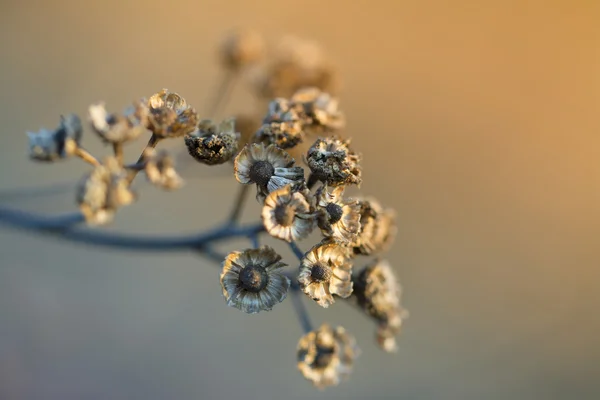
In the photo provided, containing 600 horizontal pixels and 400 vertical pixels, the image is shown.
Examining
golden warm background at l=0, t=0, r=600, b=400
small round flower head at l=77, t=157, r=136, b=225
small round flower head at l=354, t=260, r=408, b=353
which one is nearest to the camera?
small round flower head at l=77, t=157, r=136, b=225

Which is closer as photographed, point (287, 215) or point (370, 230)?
point (287, 215)

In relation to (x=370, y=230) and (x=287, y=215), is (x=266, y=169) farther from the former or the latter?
(x=370, y=230)

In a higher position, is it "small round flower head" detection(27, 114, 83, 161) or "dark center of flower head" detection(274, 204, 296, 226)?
"small round flower head" detection(27, 114, 83, 161)

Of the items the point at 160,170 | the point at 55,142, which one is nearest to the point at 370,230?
the point at 160,170

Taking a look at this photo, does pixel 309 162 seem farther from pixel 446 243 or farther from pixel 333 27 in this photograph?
pixel 333 27

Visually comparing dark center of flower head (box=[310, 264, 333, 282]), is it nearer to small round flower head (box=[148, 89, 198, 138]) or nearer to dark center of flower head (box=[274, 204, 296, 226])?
dark center of flower head (box=[274, 204, 296, 226])

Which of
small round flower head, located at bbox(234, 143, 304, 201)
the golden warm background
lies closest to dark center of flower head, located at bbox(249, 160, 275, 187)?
small round flower head, located at bbox(234, 143, 304, 201)
